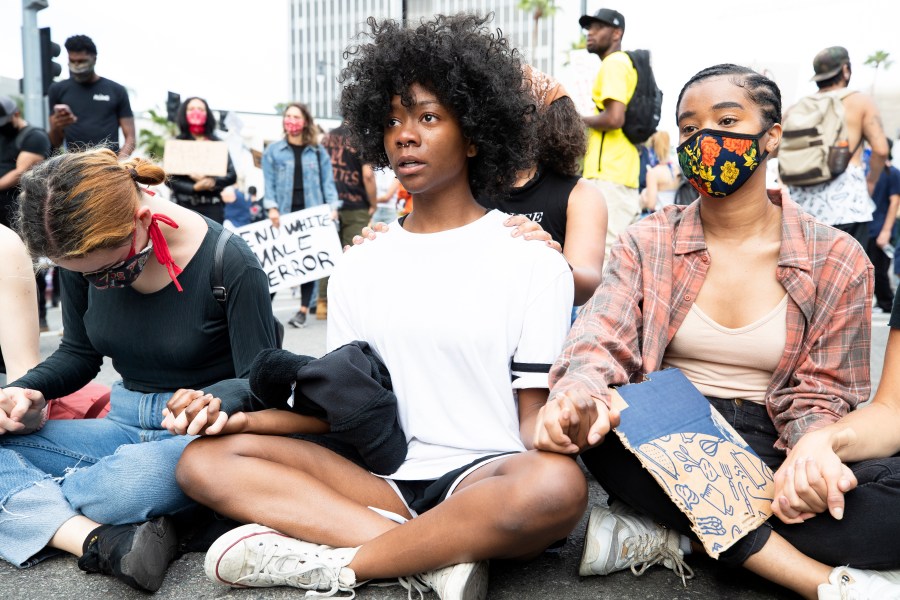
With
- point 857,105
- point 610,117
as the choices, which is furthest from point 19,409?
point 857,105

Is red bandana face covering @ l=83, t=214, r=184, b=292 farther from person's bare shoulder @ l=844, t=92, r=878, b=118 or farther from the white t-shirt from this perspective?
person's bare shoulder @ l=844, t=92, r=878, b=118

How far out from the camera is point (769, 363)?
248cm

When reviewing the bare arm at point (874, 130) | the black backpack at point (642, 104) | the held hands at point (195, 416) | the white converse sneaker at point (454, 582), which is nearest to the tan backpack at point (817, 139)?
the bare arm at point (874, 130)

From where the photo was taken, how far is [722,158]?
253 cm

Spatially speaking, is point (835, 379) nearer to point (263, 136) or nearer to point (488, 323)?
point (488, 323)

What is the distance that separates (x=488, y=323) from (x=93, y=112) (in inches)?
255

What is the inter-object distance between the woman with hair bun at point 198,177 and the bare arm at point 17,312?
4.54 m

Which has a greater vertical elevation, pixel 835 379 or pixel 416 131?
pixel 416 131

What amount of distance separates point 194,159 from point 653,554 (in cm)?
620

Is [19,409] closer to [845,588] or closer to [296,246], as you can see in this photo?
[845,588]

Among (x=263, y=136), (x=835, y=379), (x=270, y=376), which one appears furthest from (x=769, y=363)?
(x=263, y=136)

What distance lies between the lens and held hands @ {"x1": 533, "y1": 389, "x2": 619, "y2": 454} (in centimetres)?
201

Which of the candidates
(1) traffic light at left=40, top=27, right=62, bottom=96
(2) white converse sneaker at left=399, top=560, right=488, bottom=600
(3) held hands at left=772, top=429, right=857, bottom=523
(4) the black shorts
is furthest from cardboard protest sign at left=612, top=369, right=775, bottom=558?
(1) traffic light at left=40, top=27, right=62, bottom=96

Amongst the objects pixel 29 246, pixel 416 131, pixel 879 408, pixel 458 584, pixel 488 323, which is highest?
pixel 416 131
